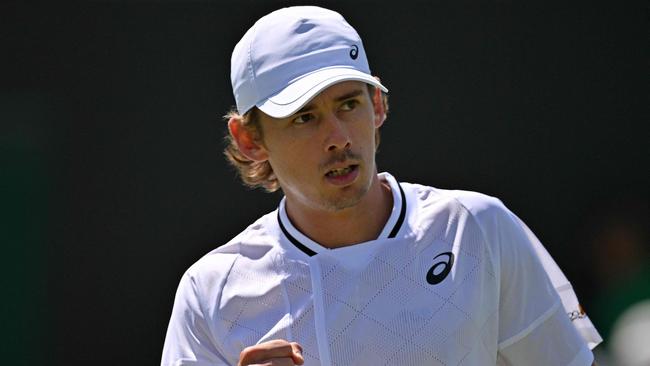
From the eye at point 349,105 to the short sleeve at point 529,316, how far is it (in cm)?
40

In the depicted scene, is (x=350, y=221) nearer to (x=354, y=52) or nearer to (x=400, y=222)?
(x=400, y=222)

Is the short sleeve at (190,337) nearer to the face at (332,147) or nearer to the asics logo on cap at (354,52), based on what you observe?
the face at (332,147)

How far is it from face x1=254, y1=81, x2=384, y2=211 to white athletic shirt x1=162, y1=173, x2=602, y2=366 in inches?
4.9

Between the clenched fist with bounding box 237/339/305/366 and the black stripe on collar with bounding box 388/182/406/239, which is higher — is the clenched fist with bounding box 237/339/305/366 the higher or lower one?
the lower one

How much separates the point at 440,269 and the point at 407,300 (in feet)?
0.33

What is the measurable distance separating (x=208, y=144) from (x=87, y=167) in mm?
546

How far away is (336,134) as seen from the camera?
2.55m

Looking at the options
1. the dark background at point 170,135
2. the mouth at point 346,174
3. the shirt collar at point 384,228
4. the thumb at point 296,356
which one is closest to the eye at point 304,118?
the mouth at point 346,174

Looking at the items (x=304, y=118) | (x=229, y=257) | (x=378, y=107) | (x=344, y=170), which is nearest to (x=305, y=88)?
(x=304, y=118)

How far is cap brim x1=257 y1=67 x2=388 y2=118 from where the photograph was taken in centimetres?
255

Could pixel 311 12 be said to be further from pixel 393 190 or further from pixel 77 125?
pixel 77 125

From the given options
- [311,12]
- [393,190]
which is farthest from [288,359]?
[311,12]

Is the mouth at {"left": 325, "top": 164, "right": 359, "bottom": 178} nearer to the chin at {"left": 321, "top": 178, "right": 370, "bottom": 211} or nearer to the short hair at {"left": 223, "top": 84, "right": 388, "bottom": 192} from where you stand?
the chin at {"left": 321, "top": 178, "right": 370, "bottom": 211}

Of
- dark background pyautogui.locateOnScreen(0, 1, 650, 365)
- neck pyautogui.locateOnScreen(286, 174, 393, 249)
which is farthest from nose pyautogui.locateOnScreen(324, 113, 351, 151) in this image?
dark background pyautogui.locateOnScreen(0, 1, 650, 365)
